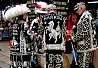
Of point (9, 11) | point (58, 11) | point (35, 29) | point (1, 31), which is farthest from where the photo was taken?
point (1, 31)

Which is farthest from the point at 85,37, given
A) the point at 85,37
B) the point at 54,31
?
Answer: the point at 54,31

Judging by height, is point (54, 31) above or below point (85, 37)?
above

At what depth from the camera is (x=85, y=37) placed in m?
6.52

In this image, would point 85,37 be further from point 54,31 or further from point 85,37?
point 54,31

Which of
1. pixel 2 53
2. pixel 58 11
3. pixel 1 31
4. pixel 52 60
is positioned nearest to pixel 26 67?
pixel 52 60

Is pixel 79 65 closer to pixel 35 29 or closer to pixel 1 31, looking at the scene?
pixel 35 29

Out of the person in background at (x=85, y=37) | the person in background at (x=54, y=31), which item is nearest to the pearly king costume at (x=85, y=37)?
the person in background at (x=85, y=37)

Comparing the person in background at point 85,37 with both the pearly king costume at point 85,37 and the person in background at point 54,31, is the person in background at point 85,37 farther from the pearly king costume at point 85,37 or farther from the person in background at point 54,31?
the person in background at point 54,31

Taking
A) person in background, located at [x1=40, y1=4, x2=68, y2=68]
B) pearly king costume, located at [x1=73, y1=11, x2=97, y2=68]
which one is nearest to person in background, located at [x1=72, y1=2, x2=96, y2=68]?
pearly king costume, located at [x1=73, y1=11, x2=97, y2=68]

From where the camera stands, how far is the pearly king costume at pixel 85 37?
21.3 ft

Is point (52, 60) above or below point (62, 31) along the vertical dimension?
below

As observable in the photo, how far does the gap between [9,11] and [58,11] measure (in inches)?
46.5

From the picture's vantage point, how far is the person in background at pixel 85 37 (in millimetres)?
6496

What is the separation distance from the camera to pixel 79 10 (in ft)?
22.0
